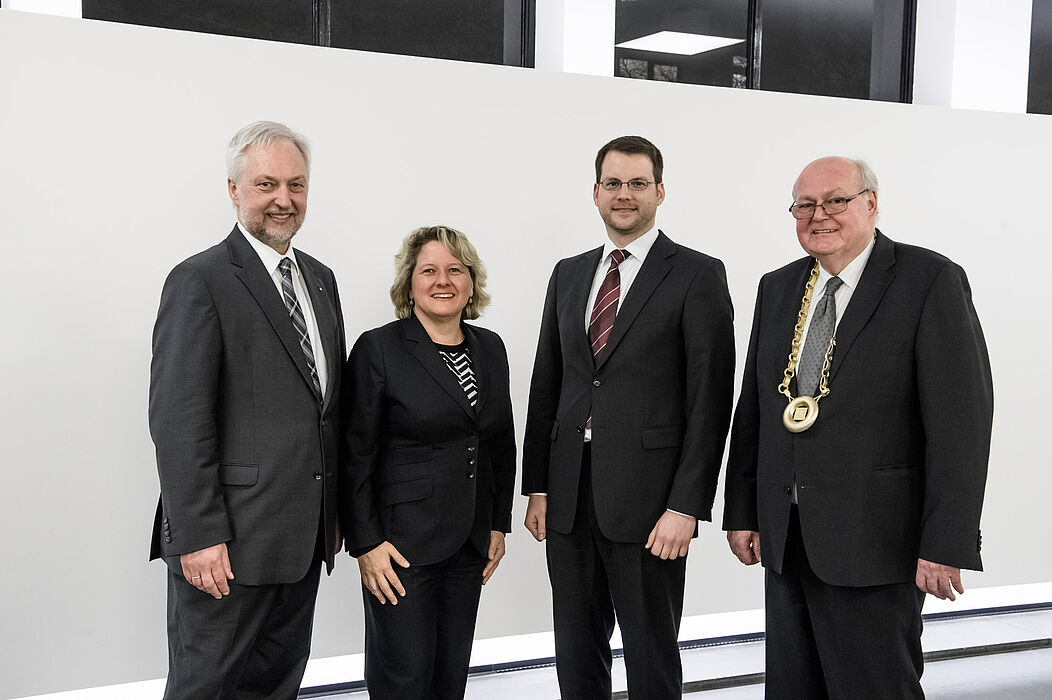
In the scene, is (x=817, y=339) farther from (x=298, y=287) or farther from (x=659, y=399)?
(x=298, y=287)

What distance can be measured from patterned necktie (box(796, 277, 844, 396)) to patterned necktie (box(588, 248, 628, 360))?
550 mm

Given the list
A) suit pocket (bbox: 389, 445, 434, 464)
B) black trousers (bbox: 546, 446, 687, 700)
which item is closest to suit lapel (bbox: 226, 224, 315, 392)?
suit pocket (bbox: 389, 445, 434, 464)

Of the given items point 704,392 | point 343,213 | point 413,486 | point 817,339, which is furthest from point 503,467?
point 343,213

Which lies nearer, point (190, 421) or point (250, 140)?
point (190, 421)

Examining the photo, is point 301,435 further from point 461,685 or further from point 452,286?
point 461,685

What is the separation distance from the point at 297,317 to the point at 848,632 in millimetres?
1725

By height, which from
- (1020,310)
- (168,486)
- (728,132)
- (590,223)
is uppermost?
(728,132)

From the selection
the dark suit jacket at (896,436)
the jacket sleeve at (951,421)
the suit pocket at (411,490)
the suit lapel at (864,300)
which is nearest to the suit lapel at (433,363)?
the suit pocket at (411,490)

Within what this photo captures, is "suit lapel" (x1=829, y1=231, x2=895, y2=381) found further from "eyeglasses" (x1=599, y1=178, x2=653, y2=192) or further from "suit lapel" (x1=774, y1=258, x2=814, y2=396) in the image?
"eyeglasses" (x1=599, y1=178, x2=653, y2=192)

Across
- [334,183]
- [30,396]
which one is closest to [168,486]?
[30,396]

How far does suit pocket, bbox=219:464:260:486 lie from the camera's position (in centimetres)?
227

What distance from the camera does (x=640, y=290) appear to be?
8.38 ft

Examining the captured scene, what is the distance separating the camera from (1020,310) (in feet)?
15.0

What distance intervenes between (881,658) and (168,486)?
75.3 inches
